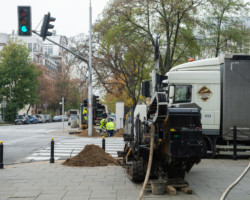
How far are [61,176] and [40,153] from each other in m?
5.76

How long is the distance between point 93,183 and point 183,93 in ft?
19.3

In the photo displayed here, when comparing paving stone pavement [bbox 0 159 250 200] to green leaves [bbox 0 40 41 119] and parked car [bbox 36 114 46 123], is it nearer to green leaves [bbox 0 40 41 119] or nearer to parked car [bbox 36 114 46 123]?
green leaves [bbox 0 40 41 119]

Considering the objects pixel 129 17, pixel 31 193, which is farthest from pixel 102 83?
pixel 31 193

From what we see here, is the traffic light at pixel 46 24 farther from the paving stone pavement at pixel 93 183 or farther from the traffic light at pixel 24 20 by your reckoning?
the paving stone pavement at pixel 93 183

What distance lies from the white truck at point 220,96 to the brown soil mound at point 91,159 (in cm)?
327

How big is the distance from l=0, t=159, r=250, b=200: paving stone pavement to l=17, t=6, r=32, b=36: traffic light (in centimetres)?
571

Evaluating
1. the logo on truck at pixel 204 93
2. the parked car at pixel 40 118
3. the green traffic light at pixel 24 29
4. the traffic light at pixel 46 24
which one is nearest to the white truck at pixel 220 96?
the logo on truck at pixel 204 93

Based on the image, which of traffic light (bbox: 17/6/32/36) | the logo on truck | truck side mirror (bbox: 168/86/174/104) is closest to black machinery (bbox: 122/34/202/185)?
truck side mirror (bbox: 168/86/174/104)

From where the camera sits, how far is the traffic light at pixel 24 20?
41.9 feet

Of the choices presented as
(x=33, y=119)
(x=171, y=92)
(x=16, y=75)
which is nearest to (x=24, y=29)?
(x=171, y=92)

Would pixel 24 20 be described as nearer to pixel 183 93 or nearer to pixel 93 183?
pixel 183 93

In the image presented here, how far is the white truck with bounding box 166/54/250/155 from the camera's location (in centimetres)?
1183

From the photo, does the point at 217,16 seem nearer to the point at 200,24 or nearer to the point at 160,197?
the point at 200,24

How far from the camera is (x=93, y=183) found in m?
7.61
